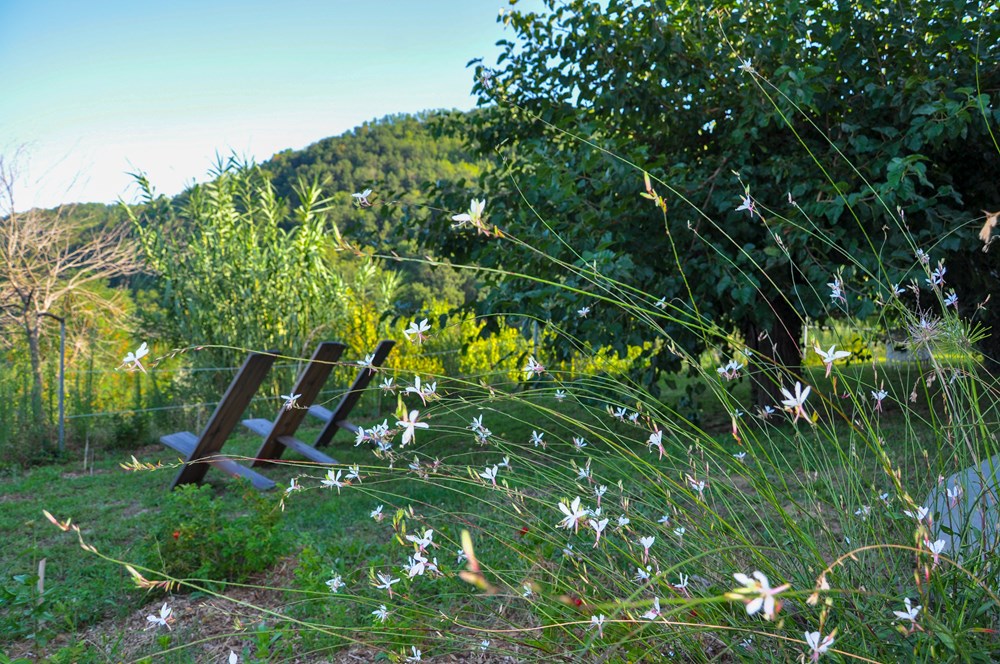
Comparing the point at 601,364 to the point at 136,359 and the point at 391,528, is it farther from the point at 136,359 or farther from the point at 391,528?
the point at 391,528

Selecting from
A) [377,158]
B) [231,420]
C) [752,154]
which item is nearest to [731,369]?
[231,420]

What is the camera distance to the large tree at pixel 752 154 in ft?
13.6

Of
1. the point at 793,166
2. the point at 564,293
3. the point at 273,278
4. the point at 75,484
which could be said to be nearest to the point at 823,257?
the point at 793,166

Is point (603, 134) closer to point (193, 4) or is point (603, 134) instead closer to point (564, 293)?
point (564, 293)

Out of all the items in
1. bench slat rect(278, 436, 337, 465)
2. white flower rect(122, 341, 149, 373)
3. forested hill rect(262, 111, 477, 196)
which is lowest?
bench slat rect(278, 436, 337, 465)

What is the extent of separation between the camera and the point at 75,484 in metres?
5.45

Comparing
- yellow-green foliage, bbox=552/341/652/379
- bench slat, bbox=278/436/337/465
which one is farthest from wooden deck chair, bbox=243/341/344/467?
yellow-green foliage, bbox=552/341/652/379

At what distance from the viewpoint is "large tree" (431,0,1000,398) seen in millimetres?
4145

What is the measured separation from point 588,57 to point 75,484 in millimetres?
4751

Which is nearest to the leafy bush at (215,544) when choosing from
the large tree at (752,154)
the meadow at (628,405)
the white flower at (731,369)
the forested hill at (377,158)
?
the meadow at (628,405)

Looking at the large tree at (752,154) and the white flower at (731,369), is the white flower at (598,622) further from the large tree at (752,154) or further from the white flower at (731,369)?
the large tree at (752,154)

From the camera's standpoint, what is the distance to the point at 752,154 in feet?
17.7

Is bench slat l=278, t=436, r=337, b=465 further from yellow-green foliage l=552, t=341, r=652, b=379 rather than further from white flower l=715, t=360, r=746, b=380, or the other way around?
white flower l=715, t=360, r=746, b=380

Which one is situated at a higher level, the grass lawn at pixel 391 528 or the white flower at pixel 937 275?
the white flower at pixel 937 275
